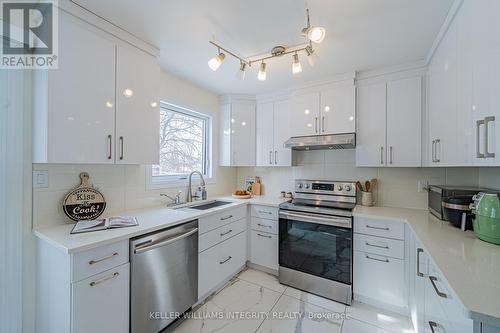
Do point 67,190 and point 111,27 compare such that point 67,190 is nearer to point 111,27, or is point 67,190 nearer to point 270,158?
point 111,27

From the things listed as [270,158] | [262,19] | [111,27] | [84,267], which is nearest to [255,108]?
[270,158]

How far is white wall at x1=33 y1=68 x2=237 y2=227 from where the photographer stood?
151 centimetres

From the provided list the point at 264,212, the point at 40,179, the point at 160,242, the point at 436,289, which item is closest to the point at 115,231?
the point at 160,242

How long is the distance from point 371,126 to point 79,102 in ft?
8.54

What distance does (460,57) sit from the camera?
1301 millimetres

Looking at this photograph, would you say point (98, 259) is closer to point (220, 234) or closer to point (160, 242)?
point (160, 242)

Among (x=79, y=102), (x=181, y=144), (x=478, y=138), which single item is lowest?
(x=478, y=138)

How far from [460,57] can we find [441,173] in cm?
133

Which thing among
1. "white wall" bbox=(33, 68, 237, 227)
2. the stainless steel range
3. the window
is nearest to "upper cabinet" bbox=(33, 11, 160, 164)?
"white wall" bbox=(33, 68, 237, 227)

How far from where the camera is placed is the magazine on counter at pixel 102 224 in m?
1.42

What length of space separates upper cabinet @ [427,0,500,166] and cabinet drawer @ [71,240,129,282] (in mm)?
2048

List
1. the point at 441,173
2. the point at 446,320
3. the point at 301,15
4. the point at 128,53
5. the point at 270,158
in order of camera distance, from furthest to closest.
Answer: the point at 270,158, the point at 441,173, the point at 128,53, the point at 301,15, the point at 446,320

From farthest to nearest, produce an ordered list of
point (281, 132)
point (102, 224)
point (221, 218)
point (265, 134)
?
point (265, 134) < point (281, 132) < point (221, 218) < point (102, 224)

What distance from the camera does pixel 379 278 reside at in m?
1.95
